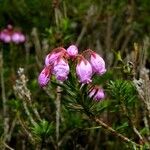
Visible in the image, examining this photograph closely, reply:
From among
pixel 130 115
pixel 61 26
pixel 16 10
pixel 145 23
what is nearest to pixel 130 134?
pixel 130 115

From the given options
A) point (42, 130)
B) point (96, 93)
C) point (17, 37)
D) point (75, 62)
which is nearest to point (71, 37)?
point (17, 37)

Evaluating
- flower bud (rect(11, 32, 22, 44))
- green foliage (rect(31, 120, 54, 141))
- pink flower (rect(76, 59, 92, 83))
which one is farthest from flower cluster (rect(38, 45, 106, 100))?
flower bud (rect(11, 32, 22, 44))

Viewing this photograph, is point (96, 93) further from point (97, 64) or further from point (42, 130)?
point (42, 130)

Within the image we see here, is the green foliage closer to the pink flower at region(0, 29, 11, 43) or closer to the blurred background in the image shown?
the blurred background

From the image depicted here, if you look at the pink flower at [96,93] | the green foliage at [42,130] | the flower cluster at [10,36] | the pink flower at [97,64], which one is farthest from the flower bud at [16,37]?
the pink flower at [97,64]

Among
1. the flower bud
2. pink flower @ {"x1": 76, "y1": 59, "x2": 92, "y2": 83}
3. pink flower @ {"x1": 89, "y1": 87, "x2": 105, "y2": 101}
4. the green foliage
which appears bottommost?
the green foliage

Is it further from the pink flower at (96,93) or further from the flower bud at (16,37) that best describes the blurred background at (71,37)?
the pink flower at (96,93)

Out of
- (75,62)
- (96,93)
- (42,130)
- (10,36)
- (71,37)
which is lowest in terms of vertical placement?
(42,130)

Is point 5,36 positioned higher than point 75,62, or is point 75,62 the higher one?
point 5,36

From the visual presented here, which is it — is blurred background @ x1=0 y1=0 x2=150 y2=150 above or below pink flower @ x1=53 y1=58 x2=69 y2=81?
above
